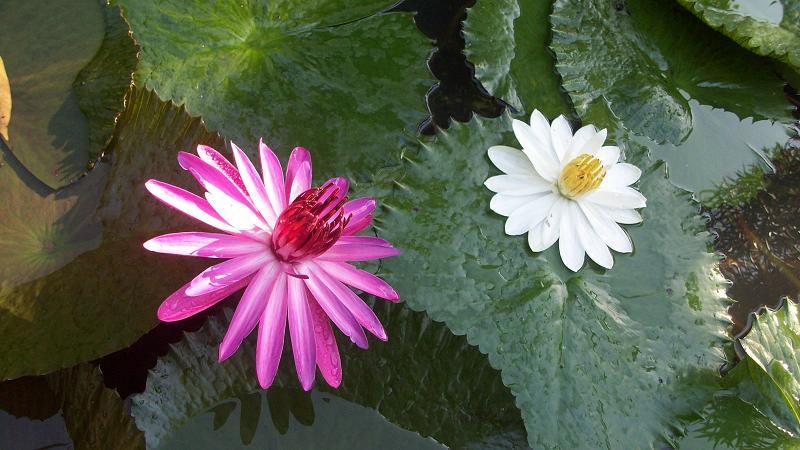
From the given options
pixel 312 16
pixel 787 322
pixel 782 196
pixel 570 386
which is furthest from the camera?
pixel 782 196

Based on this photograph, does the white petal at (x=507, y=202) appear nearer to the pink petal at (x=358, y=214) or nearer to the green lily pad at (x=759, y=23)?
the pink petal at (x=358, y=214)

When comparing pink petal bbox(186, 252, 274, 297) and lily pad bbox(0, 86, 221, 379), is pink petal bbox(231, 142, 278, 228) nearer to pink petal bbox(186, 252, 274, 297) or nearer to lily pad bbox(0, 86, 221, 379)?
pink petal bbox(186, 252, 274, 297)

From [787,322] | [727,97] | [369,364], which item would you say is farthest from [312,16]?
[787,322]

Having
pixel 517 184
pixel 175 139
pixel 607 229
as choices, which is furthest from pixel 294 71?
pixel 607 229

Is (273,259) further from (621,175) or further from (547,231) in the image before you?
(621,175)

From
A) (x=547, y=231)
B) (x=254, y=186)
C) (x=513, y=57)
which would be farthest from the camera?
(x=513, y=57)

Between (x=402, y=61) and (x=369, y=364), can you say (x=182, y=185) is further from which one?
(x=402, y=61)

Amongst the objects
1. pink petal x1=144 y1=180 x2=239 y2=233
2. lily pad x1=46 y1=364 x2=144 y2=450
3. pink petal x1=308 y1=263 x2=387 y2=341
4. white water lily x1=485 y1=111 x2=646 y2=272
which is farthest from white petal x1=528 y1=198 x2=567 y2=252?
lily pad x1=46 y1=364 x2=144 y2=450
